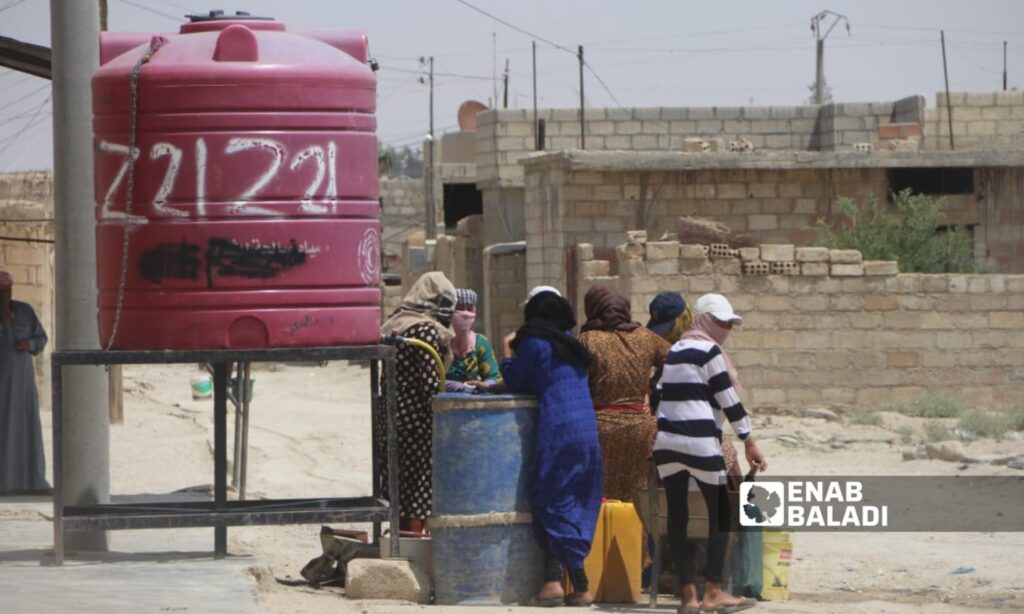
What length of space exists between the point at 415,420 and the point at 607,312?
106cm

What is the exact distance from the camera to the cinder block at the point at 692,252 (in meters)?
16.8

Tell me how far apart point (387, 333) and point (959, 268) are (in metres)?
13.5

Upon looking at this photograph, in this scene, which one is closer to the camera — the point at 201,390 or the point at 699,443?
the point at 699,443

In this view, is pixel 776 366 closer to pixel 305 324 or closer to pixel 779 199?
pixel 779 199

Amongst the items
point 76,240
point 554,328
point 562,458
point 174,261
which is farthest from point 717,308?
point 76,240

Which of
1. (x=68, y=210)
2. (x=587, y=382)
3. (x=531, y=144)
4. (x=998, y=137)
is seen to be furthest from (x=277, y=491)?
(x=998, y=137)

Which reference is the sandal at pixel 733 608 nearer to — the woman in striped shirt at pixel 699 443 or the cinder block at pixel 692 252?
the woman in striped shirt at pixel 699 443

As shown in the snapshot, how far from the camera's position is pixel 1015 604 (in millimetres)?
7609

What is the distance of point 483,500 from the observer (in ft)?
22.8

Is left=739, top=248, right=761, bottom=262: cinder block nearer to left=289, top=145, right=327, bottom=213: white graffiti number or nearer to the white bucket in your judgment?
the white bucket

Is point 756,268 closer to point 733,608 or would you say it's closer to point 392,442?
point 733,608

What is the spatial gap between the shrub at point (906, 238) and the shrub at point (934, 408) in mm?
2477

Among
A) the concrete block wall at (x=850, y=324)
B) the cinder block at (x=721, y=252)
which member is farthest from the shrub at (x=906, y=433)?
the cinder block at (x=721, y=252)

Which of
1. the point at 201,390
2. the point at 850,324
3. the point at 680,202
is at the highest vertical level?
the point at 680,202
